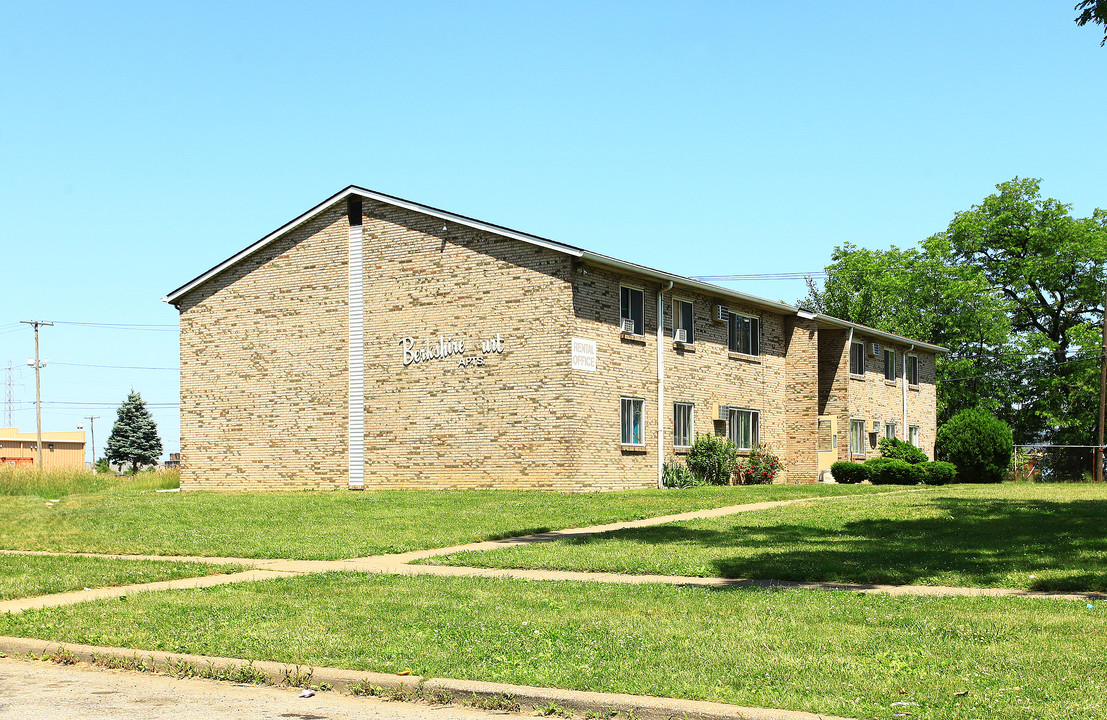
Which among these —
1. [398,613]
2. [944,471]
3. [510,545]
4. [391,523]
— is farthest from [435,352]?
[398,613]

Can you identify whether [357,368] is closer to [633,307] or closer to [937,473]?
[633,307]

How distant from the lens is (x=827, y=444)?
3847 centimetres

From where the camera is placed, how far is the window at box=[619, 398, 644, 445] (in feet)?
95.1

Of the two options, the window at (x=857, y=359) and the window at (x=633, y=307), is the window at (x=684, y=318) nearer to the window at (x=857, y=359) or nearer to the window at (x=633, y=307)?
the window at (x=633, y=307)

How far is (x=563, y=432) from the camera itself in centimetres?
2703

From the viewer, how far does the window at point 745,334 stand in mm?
34219

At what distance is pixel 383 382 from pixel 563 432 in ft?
19.7

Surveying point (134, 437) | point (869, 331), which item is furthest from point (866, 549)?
point (134, 437)

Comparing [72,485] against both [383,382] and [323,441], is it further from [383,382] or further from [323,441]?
[383,382]

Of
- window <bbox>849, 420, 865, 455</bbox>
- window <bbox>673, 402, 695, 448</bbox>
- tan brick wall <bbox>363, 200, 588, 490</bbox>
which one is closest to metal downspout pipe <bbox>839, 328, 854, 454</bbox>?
window <bbox>849, 420, 865, 455</bbox>

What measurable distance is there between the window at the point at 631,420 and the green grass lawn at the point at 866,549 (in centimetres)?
929

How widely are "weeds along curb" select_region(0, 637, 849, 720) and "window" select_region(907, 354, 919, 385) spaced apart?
1697 inches

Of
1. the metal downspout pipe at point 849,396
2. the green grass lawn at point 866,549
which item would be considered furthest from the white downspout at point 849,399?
the green grass lawn at point 866,549

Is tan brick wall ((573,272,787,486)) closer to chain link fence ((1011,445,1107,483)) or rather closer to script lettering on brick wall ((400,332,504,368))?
script lettering on brick wall ((400,332,504,368))
